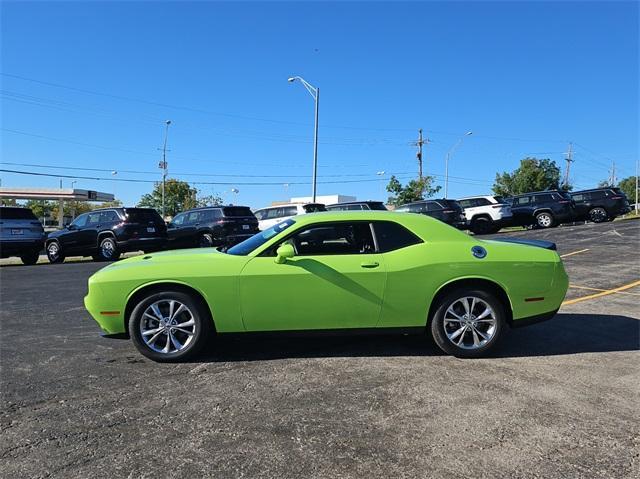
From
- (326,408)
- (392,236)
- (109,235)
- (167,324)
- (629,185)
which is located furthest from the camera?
(629,185)

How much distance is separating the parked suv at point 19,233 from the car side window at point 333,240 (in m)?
13.5

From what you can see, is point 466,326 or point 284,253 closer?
point 284,253

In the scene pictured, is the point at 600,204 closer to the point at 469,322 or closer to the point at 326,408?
the point at 469,322

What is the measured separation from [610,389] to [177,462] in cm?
338

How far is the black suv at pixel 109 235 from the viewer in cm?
1497

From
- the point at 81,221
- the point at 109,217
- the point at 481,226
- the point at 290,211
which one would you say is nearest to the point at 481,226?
the point at 481,226

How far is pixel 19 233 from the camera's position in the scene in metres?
14.7

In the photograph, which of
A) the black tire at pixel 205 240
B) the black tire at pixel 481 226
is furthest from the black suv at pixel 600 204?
the black tire at pixel 205 240

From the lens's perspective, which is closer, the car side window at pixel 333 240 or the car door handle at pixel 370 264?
the car door handle at pixel 370 264

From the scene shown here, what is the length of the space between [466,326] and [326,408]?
72.6 inches

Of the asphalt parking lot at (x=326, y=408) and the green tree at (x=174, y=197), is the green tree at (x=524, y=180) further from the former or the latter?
the asphalt parking lot at (x=326, y=408)

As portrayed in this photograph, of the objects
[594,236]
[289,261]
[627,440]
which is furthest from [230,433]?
[594,236]

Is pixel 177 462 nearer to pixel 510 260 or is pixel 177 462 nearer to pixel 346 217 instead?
pixel 346 217

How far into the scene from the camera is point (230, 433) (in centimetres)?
311
